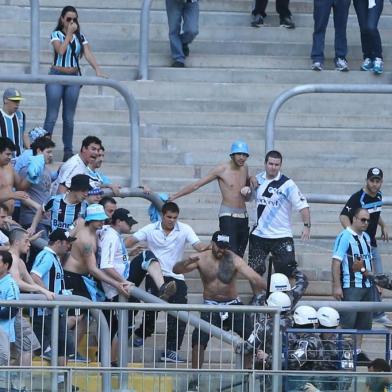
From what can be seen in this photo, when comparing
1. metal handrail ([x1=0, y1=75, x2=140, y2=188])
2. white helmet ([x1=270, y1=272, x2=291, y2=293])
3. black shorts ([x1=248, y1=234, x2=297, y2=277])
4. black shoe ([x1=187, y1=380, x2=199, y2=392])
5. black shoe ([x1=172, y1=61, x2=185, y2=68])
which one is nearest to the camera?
black shoe ([x1=187, y1=380, x2=199, y2=392])

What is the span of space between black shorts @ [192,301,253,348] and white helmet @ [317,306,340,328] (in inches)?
27.3

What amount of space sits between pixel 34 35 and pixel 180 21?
5.68 feet

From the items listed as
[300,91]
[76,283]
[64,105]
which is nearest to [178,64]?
[64,105]

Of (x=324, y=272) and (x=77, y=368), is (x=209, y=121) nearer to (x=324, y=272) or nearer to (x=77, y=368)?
(x=324, y=272)

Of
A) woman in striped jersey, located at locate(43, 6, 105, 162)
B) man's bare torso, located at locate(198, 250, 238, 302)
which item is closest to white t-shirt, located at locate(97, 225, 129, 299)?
man's bare torso, located at locate(198, 250, 238, 302)

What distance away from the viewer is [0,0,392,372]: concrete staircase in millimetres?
19125

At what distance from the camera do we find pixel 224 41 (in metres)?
21.8

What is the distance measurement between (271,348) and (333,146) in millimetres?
5845

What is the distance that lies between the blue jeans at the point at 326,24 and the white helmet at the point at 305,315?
6.59 meters

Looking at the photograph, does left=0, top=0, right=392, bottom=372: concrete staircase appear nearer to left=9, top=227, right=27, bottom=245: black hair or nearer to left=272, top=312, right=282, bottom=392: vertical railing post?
left=9, top=227, right=27, bottom=245: black hair

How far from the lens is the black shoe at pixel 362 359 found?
14.9m

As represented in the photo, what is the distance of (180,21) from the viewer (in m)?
21.0

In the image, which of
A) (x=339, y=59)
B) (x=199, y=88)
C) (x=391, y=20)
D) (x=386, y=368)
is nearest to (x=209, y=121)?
(x=199, y=88)

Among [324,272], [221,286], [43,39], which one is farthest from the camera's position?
[43,39]
